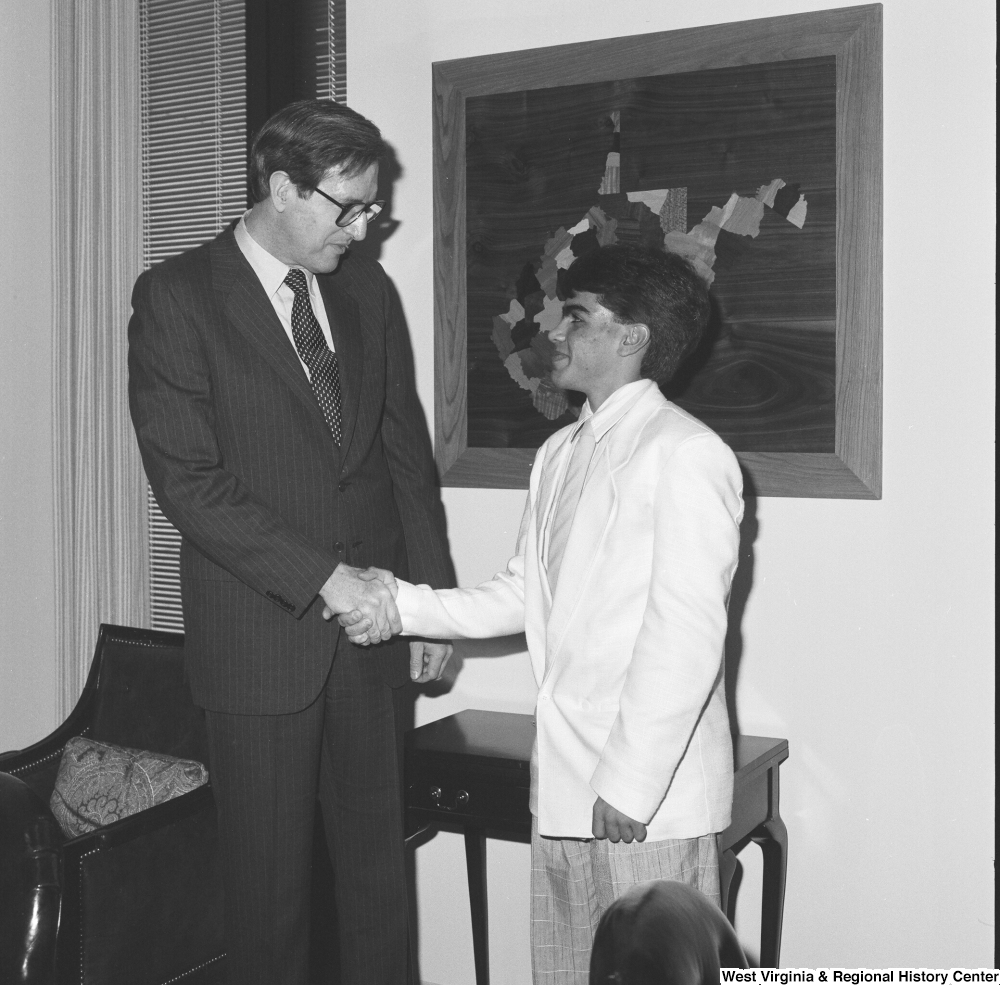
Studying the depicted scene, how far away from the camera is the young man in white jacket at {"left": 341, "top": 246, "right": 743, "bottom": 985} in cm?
193

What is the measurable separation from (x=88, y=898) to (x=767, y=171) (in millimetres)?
2178

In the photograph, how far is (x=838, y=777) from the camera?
2814 mm

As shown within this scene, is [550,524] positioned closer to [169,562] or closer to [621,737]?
[621,737]

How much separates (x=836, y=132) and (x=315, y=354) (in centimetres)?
127

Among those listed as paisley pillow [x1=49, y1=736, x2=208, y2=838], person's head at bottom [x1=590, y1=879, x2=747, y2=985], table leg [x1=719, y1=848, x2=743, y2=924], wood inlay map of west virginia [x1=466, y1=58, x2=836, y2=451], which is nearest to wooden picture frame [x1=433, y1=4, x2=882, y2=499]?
wood inlay map of west virginia [x1=466, y1=58, x2=836, y2=451]

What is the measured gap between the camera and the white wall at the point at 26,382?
3.84 meters

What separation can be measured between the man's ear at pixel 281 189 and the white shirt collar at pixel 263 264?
0.10m

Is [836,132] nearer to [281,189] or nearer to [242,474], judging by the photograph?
[281,189]

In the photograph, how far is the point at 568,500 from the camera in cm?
213

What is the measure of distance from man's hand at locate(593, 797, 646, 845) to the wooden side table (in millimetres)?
654

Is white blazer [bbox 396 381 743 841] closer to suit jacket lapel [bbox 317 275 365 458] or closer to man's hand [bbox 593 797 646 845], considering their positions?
man's hand [bbox 593 797 646 845]

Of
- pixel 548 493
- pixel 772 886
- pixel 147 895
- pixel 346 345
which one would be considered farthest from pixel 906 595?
pixel 147 895

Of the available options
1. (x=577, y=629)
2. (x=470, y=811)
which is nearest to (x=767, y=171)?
(x=577, y=629)

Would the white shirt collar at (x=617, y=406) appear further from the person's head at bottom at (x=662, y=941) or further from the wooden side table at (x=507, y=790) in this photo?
the person's head at bottom at (x=662, y=941)
